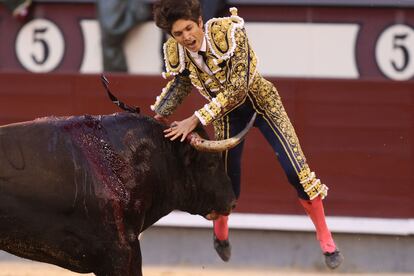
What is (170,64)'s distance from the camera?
446 centimetres

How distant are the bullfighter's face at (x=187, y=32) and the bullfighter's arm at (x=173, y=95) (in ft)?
1.26

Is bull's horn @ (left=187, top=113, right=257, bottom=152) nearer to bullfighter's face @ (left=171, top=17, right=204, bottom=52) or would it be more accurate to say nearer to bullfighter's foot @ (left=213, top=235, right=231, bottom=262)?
bullfighter's face @ (left=171, top=17, right=204, bottom=52)

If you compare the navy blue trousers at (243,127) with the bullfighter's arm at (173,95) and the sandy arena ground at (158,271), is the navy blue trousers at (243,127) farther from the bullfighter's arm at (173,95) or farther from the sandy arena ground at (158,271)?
the sandy arena ground at (158,271)

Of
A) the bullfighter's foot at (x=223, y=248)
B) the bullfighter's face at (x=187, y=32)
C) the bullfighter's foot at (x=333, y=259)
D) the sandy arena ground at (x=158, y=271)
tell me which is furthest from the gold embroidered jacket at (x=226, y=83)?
the sandy arena ground at (x=158, y=271)

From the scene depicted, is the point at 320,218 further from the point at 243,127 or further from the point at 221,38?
the point at 221,38

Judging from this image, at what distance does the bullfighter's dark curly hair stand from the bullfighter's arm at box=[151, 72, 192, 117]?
49 centimetres

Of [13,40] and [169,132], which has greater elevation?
[169,132]

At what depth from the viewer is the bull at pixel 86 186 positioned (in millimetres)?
3996

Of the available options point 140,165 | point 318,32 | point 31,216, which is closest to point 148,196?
point 140,165

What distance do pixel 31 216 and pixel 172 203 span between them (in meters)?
0.61

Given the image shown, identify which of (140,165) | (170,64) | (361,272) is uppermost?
(170,64)

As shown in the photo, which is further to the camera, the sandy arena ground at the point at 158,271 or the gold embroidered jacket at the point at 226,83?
the sandy arena ground at the point at 158,271

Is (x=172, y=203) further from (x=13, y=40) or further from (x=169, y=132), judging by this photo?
(x=13, y=40)

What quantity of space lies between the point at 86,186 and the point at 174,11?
0.68 metres
